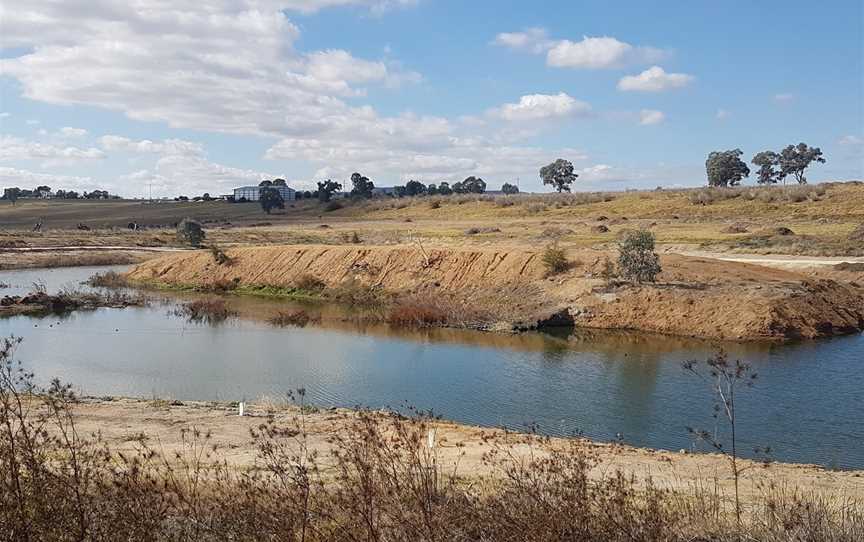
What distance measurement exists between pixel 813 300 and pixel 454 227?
147 ft

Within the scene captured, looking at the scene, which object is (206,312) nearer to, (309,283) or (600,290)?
(309,283)

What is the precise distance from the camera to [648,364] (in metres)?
25.2

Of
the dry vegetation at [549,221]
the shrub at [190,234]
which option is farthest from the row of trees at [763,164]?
the shrub at [190,234]

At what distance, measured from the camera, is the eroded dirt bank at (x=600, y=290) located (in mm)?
31062

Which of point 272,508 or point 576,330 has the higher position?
point 272,508

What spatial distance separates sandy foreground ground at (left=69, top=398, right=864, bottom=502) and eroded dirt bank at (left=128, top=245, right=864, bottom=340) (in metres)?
17.1

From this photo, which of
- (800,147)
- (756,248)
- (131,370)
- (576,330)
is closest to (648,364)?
(576,330)

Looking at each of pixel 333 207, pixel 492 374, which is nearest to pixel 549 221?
pixel 492 374

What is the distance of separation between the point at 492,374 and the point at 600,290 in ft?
43.8

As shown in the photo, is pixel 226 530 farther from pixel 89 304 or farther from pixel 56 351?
pixel 89 304

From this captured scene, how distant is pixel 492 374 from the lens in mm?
23656

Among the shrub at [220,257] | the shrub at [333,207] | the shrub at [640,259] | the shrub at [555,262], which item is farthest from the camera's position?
the shrub at [333,207]

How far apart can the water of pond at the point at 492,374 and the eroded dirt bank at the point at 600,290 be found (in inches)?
68.4

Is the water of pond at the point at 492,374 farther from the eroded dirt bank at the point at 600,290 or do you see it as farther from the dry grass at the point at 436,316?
the eroded dirt bank at the point at 600,290
